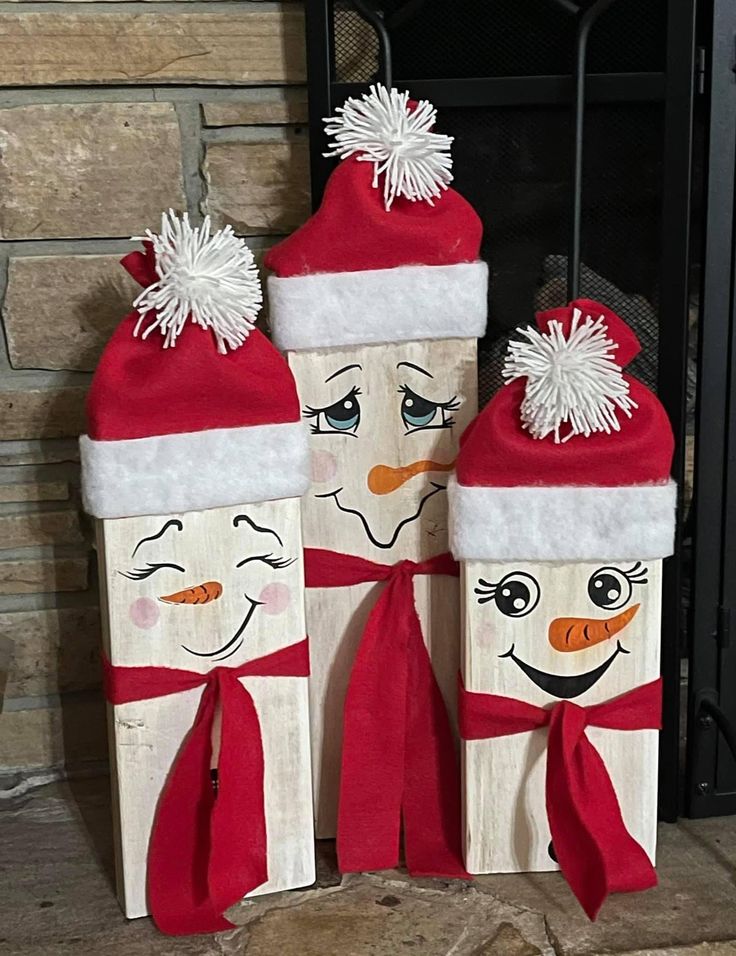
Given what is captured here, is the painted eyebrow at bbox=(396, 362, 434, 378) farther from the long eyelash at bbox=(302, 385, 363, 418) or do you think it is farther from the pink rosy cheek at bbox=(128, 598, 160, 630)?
the pink rosy cheek at bbox=(128, 598, 160, 630)

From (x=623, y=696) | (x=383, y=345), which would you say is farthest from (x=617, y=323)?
(x=623, y=696)

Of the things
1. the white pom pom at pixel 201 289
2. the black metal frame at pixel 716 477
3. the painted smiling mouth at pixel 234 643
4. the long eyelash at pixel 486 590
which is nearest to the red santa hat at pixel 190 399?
the white pom pom at pixel 201 289

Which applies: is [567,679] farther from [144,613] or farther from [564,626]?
[144,613]

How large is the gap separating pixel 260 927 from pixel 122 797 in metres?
0.18

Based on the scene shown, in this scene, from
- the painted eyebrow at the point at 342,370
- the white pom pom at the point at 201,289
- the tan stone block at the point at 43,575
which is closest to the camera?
the white pom pom at the point at 201,289

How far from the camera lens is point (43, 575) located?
146cm

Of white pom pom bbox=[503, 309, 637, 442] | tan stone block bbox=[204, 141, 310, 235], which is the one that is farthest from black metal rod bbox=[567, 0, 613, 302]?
tan stone block bbox=[204, 141, 310, 235]

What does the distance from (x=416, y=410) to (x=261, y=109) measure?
40cm

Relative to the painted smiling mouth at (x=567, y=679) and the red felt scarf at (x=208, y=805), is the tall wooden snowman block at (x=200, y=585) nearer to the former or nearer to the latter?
the red felt scarf at (x=208, y=805)

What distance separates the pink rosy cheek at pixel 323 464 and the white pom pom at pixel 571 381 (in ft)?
0.69

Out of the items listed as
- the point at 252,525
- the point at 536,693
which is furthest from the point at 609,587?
the point at 252,525

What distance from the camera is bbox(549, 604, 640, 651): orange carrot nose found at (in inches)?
47.1

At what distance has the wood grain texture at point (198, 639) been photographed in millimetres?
1155

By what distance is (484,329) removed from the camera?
48.8 inches
